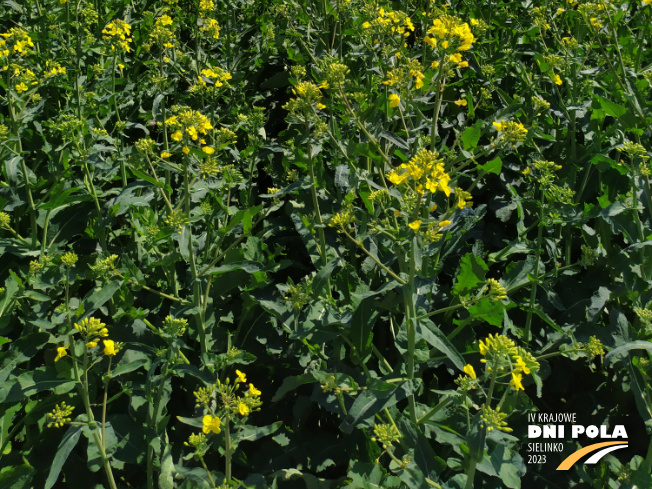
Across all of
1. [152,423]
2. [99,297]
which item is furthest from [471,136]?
[152,423]

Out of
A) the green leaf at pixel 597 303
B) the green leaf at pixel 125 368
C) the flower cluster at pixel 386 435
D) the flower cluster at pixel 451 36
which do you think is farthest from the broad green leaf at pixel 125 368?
the green leaf at pixel 597 303

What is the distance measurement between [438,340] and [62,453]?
1571 millimetres

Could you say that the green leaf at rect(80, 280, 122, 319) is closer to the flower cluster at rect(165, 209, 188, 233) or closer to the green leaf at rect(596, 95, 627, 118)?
the flower cluster at rect(165, 209, 188, 233)

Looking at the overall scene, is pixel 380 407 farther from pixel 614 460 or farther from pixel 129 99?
pixel 129 99

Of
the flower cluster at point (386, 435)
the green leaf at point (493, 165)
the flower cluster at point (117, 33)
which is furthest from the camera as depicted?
the flower cluster at point (117, 33)

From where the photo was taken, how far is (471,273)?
256cm

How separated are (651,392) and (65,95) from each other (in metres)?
3.87

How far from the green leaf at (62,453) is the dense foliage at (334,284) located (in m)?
0.01

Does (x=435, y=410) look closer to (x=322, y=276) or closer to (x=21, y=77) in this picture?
(x=322, y=276)

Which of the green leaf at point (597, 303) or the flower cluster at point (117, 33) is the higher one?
the flower cluster at point (117, 33)

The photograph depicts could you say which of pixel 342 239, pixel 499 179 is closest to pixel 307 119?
pixel 342 239

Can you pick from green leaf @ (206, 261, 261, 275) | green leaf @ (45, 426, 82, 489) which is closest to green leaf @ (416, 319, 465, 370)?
green leaf @ (206, 261, 261, 275)

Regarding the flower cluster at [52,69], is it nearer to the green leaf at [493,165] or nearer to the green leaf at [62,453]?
the green leaf at [62,453]

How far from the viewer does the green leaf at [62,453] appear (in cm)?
228
